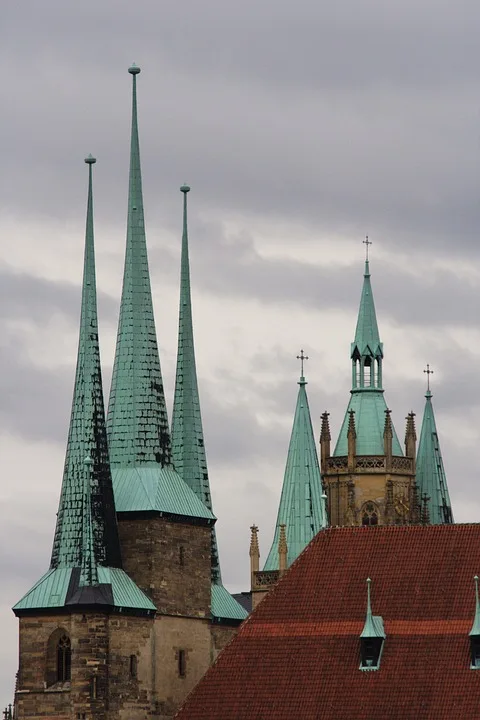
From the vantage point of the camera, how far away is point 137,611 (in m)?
115

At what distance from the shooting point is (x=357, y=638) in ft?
335

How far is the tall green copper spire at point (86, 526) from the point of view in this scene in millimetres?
114375

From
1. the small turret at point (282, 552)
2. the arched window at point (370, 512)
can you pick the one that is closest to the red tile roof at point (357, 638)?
the small turret at point (282, 552)

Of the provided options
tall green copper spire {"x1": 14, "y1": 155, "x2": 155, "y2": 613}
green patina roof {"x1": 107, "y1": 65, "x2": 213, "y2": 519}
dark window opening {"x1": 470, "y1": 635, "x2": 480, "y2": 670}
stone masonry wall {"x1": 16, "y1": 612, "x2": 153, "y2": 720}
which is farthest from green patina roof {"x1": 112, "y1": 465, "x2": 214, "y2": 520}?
dark window opening {"x1": 470, "y1": 635, "x2": 480, "y2": 670}

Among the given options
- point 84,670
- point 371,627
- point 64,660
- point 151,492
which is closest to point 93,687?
point 84,670

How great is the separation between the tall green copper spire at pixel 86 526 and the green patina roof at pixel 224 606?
21.9 ft

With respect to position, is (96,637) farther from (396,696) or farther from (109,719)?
(396,696)

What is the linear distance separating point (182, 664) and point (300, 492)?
2591cm

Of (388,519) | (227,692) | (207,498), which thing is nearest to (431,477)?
(388,519)

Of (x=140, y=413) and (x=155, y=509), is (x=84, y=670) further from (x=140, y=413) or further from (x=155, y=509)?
(x=140, y=413)

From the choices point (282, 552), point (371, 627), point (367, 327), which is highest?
point (367, 327)

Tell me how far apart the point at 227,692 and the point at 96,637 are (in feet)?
39.8

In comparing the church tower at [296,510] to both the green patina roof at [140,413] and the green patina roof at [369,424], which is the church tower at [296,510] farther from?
the green patina roof at [140,413]

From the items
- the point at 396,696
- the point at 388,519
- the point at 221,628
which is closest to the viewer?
the point at 396,696
